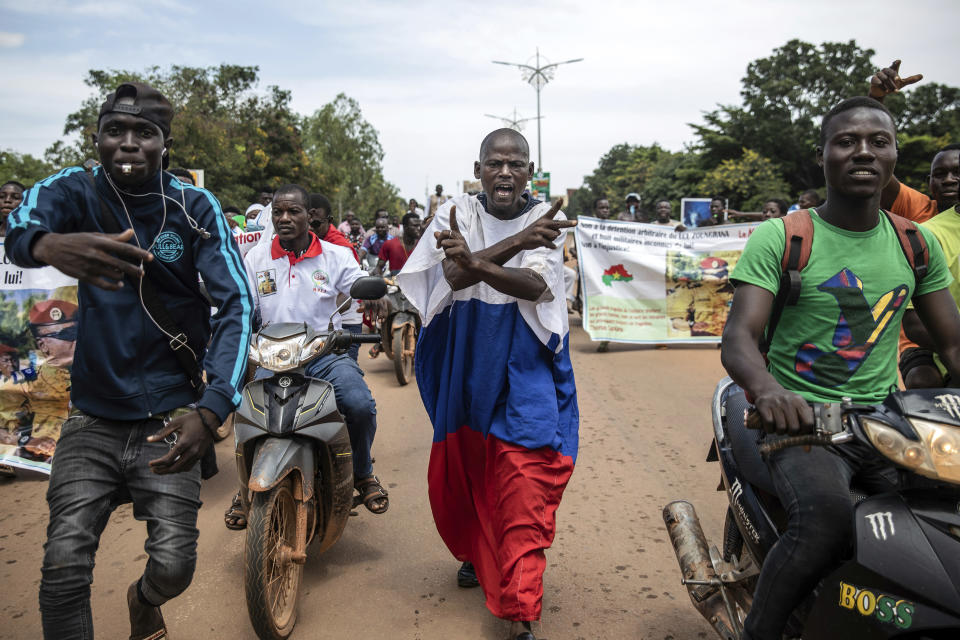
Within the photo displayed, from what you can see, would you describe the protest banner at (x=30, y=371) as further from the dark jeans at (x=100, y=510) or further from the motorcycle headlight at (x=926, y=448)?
the motorcycle headlight at (x=926, y=448)

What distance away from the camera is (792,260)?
2.38 metres

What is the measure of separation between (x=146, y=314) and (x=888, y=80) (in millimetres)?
3296

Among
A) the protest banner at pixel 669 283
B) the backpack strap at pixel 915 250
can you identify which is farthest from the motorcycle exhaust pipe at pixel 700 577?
the protest banner at pixel 669 283

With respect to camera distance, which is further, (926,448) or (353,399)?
(353,399)

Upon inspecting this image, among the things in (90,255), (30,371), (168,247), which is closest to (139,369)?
(168,247)

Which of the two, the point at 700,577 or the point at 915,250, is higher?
the point at 915,250

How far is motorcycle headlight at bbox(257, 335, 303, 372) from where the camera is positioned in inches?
137

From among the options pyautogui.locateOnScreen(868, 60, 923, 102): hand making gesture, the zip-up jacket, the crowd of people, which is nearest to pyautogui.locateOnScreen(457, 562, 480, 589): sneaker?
the crowd of people

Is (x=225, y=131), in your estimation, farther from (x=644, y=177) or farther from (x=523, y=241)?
(x=644, y=177)

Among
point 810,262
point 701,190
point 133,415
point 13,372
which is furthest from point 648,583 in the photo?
point 701,190

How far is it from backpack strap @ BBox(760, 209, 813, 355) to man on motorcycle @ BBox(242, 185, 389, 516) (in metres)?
2.32

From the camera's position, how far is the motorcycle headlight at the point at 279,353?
3487mm

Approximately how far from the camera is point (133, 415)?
8.53 ft

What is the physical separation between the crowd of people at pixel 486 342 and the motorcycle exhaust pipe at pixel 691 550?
46cm
